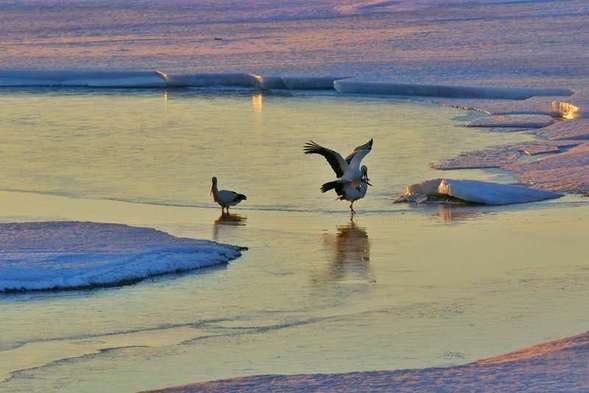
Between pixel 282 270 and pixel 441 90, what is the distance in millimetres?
10710

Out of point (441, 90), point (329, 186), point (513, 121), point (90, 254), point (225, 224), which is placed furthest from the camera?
point (441, 90)

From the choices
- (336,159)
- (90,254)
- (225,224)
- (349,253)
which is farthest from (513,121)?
(90,254)

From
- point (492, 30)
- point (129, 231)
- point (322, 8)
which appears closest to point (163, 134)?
point (129, 231)

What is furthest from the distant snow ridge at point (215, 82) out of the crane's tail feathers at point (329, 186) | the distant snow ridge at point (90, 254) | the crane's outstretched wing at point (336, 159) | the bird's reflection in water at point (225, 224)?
the distant snow ridge at point (90, 254)

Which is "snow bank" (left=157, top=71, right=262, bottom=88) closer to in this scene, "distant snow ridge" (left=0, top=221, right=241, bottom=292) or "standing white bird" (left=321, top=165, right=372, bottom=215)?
"standing white bird" (left=321, top=165, right=372, bottom=215)

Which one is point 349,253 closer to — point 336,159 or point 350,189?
point 350,189

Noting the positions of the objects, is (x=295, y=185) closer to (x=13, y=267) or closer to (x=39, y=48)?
(x=13, y=267)

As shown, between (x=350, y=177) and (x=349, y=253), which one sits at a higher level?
(x=350, y=177)

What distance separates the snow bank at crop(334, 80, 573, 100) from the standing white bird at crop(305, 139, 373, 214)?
7626mm

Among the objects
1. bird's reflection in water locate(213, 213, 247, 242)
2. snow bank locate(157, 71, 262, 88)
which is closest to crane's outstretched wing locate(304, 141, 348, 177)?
bird's reflection in water locate(213, 213, 247, 242)

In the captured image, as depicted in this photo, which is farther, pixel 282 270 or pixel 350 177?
pixel 350 177

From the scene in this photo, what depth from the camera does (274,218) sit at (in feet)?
34.5

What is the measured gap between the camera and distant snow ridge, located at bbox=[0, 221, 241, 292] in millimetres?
8125

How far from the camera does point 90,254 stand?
860 centimetres
